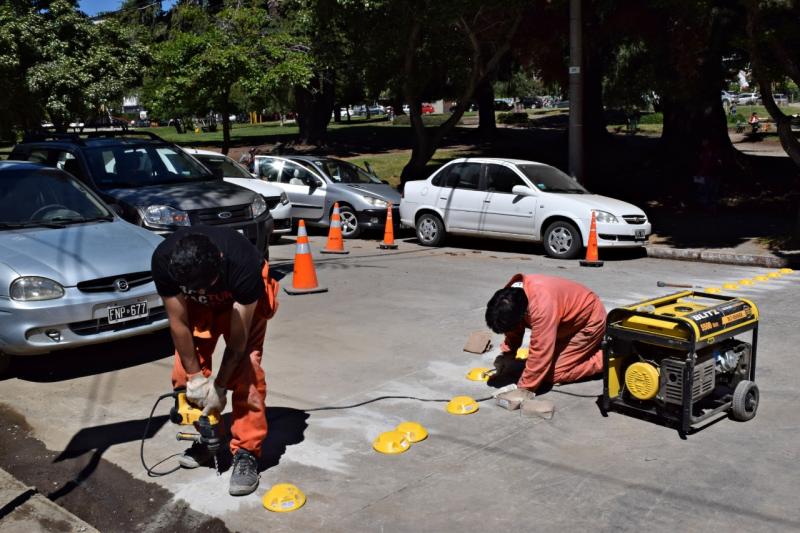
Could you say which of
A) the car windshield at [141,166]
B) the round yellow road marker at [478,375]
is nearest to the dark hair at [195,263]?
the round yellow road marker at [478,375]

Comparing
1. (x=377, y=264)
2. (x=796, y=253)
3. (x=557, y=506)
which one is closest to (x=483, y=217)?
(x=377, y=264)

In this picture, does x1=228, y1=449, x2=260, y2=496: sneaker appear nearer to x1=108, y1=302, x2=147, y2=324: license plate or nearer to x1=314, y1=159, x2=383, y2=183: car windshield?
x1=108, y1=302, x2=147, y2=324: license plate

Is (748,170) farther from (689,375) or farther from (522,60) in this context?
(689,375)

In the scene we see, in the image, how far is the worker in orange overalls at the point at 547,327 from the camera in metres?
5.76

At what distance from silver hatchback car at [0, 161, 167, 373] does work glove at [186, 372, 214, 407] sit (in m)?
2.78

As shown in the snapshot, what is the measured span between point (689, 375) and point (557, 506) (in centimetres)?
128

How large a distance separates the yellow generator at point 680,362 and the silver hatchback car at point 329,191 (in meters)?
10.1

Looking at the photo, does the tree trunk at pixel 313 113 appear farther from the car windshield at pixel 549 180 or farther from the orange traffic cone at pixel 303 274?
the orange traffic cone at pixel 303 274

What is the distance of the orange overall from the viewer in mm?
4555

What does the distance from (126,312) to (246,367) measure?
9.30ft

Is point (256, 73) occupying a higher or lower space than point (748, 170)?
higher

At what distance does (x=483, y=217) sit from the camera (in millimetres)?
13883

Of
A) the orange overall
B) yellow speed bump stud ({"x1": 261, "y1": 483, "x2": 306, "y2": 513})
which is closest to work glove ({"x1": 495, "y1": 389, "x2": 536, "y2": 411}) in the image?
yellow speed bump stud ({"x1": 261, "y1": 483, "x2": 306, "y2": 513})

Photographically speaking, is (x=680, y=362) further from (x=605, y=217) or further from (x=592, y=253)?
(x=605, y=217)
